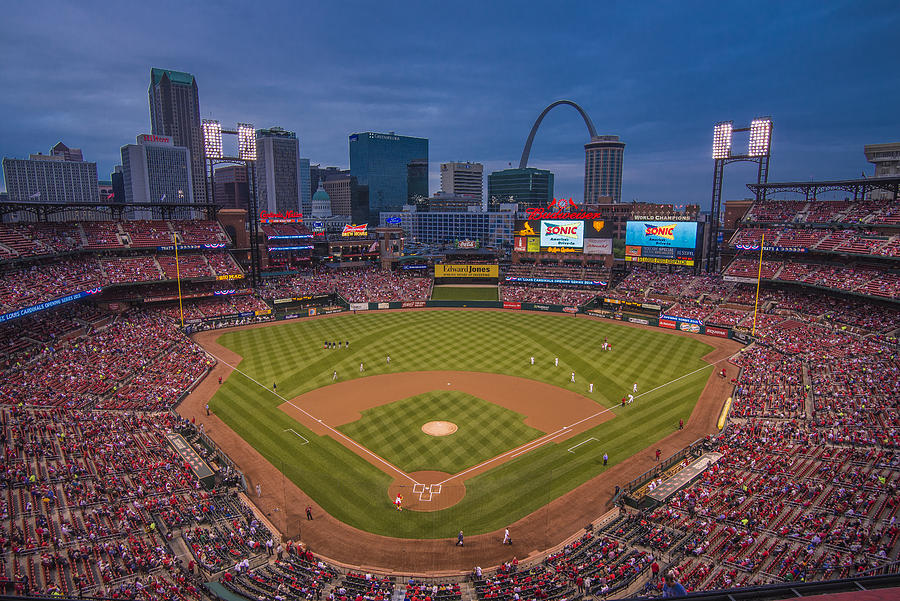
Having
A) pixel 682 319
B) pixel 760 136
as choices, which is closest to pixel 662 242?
pixel 682 319

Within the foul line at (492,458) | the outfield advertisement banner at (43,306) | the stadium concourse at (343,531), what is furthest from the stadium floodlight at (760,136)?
the outfield advertisement banner at (43,306)

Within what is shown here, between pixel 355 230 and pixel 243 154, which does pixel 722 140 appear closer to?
pixel 355 230

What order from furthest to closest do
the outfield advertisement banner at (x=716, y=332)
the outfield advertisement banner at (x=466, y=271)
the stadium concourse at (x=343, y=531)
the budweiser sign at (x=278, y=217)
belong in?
the outfield advertisement banner at (x=466, y=271) < the budweiser sign at (x=278, y=217) < the outfield advertisement banner at (x=716, y=332) < the stadium concourse at (x=343, y=531)

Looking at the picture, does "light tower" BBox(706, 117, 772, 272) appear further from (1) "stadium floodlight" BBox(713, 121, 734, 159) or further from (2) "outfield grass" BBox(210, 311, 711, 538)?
(2) "outfield grass" BBox(210, 311, 711, 538)

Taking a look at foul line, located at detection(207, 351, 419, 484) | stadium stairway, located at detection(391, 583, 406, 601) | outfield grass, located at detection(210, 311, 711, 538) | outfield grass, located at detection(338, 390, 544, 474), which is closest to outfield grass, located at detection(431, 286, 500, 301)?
outfield grass, located at detection(210, 311, 711, 538)

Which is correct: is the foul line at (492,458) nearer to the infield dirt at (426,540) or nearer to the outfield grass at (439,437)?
the outfield grass at (439,437)

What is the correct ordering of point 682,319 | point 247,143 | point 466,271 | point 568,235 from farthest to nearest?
point 466,271 < point 568,235 < point 247,143 < point 682,319
